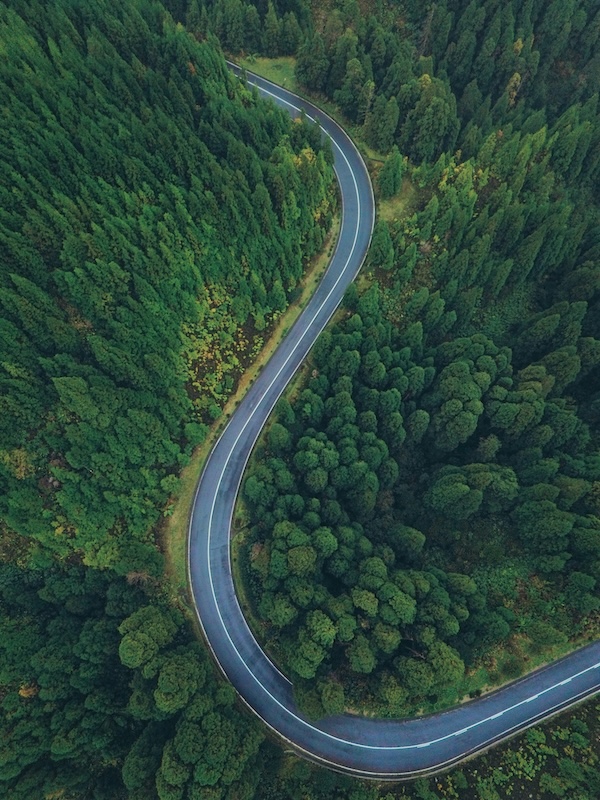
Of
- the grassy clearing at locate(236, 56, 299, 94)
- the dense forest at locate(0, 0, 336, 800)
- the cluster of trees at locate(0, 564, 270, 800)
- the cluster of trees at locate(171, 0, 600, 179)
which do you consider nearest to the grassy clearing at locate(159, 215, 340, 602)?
the dense forest at locate(0, 0, 336, 800)

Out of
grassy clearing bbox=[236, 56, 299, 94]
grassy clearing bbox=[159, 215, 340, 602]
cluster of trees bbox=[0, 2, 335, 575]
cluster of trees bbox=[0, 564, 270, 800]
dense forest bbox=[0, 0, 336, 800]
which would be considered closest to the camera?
cluster of trees bbox=[0, 564, 270, 800]

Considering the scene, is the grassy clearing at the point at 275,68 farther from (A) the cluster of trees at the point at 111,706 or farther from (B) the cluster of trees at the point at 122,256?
(A) the cluster of trees at the point at 111,706

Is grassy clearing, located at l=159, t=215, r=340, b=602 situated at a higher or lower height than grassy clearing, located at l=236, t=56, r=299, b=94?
lower

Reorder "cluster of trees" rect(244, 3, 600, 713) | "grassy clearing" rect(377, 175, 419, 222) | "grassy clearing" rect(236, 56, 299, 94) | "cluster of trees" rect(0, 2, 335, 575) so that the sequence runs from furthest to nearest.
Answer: "grassy clearing" rect(236, 56, 299, 94) → "grassy clearing" rect(377, 175, 419, 222) → "cluster of trees" rect(244, 3, 600, 713) → "cluster of trees" rect(0, 2, 335, 575)

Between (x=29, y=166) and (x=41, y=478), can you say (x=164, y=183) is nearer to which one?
(x=29, y=166)

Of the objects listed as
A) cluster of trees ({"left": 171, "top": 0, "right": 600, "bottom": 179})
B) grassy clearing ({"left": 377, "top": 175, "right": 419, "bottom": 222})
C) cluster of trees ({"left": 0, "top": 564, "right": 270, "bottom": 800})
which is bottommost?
cluster of trees ({"left": 0, "top": 564, "right": 270, "bottom": 800})

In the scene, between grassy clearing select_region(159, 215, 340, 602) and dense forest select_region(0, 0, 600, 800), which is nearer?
dense forest select_region(0, 0, 600, 800)

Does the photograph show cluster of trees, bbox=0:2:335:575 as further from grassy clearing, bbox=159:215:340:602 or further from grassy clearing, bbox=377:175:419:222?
grassy clearing, bbox=377:175:419:222

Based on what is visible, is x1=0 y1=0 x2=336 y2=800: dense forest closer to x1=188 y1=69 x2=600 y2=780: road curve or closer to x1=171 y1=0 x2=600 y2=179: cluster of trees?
x1=188 y1=69 x2=600 y2=780: road curve

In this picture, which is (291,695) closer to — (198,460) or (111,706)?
(111,706)
